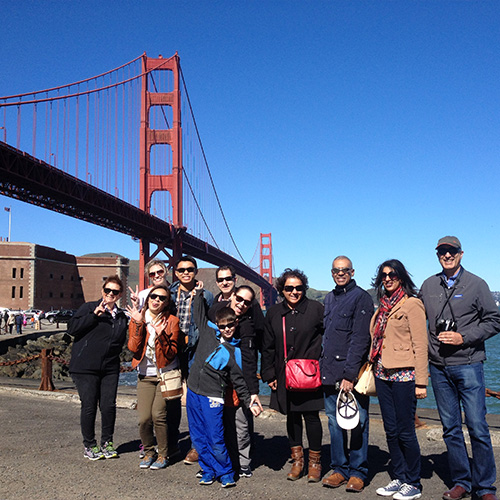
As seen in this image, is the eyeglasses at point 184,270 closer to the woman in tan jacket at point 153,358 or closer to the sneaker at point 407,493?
the woman in tan jacket at point 153,358

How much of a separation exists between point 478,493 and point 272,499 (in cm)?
133

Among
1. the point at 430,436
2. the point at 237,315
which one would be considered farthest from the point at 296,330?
the point at 430,436

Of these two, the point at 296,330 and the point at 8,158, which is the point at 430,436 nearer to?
the point at 296,330

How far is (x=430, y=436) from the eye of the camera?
5074 millimetres

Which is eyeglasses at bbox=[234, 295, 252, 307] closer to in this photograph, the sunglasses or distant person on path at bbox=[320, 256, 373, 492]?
the sunglasses

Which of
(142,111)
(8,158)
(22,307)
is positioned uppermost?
(142,111)

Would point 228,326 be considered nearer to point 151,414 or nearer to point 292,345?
point 292,345

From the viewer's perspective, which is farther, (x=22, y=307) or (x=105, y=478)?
(x=22, y=307)

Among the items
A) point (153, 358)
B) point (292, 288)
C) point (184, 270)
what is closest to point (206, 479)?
point (153, 358)

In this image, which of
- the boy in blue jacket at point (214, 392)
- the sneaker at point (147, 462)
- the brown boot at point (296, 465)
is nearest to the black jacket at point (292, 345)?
the boy in blue jacket at point (214, 392)

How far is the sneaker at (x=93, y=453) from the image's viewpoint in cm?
434

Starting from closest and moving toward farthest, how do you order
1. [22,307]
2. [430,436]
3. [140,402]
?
[140,402] → [430,436] → [22,307]

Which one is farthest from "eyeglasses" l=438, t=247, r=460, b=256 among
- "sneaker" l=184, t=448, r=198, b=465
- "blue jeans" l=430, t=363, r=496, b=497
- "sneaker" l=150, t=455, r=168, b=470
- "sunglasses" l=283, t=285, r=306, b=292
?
"sneaker" l=150, t=455, r=168, b=470

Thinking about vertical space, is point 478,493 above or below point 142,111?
below
